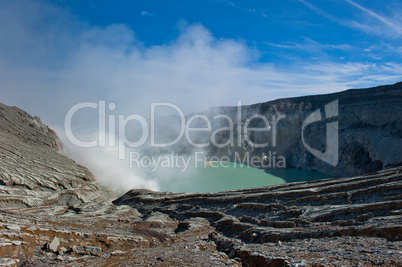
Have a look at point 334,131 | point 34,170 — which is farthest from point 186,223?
point 334,131

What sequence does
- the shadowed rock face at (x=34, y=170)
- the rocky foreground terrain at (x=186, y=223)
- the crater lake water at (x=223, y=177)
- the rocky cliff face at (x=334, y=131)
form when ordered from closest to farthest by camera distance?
the rocky foreground terrain at (x=186, y=223) < the shadowed rock face at (x=34, y=170) < the crater lake water at (x=223, y=177) < the rocky cliff face at (x=334, y=131)

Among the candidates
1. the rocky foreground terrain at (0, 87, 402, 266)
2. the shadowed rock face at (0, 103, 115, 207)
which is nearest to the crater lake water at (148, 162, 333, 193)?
the shadowed rock face at (0, 103, 115, 207)

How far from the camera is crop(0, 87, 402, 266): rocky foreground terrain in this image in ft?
20.6

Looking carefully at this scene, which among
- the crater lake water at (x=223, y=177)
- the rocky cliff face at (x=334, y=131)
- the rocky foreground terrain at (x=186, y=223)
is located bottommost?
the crater lake water at (x=223, y=177)

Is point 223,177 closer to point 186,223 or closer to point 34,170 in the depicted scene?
point 34,170

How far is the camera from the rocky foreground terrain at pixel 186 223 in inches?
247

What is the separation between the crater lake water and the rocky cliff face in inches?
112

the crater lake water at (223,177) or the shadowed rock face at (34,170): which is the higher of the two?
the shadowed rock face at (34,170)

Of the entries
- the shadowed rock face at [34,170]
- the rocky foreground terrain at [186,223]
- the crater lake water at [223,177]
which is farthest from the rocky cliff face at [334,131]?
the shadowed rock face at [34,170]

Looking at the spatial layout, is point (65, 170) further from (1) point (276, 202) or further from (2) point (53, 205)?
(1) point (276, 202)

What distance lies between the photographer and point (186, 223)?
37.0 feet

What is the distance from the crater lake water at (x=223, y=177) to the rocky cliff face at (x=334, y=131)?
285 cm

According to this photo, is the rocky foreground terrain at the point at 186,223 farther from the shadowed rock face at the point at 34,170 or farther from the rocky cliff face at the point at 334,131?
the rocky cliff face at the point at 334,131

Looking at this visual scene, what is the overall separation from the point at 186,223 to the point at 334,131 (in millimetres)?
26513
